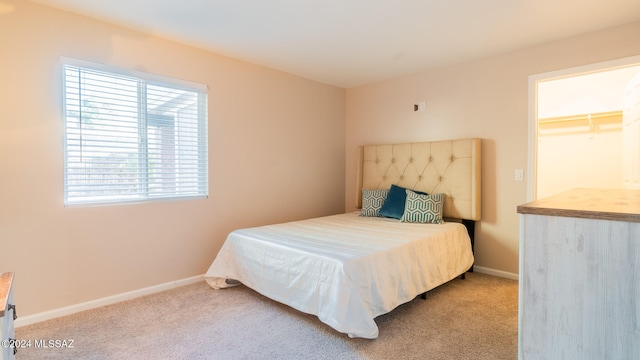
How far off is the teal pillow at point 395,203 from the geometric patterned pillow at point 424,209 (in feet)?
0.38

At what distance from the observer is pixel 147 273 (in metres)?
2.84

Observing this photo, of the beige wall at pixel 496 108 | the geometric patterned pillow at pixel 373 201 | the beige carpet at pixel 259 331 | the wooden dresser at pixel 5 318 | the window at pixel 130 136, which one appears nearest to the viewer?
the wooden dresser at pixel 5 318

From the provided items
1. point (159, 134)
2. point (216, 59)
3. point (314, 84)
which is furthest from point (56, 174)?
point (314, 84)

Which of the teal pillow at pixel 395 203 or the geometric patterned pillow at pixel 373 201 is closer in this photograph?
the teal pillow at pixel 395 203

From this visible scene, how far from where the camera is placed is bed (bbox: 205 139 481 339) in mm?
2039

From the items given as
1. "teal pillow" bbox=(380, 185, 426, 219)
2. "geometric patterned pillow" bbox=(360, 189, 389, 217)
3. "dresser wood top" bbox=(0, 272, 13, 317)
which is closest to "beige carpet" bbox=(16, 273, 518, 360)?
"dresser wood top" bbox=(0, 272, 13, 317)

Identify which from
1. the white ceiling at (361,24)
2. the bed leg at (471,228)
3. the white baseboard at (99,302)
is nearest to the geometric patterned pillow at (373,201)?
the bed leg at (471,228)

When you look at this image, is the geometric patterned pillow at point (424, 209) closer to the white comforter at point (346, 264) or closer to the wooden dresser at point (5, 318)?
the white comforter at point (346, 264)

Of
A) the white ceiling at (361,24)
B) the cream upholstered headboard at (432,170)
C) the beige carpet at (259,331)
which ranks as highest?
the white ceiling at (361,24)

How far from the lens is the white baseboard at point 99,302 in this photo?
228 centimetres

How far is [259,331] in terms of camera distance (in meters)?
2.17

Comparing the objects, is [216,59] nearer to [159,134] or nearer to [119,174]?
[159,134]

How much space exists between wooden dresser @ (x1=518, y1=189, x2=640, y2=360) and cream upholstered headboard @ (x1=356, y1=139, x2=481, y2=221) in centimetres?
231

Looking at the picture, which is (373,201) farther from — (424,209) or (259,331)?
(259,331)
